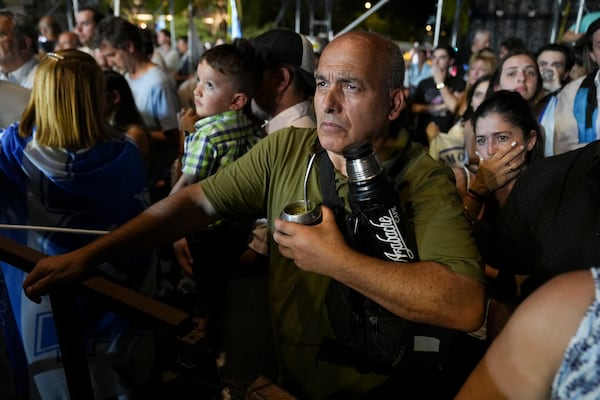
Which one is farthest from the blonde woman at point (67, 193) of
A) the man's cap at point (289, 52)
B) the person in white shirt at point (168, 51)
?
the person in white shirt at point (168, 51)

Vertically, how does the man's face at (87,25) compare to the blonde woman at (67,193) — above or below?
above

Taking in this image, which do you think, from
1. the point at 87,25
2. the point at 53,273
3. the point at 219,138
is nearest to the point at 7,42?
the point at 87,25

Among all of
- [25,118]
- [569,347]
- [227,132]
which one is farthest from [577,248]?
[25,118]

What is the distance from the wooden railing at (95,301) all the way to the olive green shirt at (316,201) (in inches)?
13.8

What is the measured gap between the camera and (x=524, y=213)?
5.05 ft

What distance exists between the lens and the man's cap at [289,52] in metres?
2.58

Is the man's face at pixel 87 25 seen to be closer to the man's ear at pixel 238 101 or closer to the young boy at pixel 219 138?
the young boy at pixel 219 138

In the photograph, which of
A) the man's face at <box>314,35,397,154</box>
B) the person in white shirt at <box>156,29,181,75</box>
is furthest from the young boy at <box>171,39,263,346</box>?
the person in white shirt at <box>156,29,181,75</box>

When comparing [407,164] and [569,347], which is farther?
[407,164]

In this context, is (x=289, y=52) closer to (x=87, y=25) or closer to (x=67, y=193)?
(x=67, y=193)

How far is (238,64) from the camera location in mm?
2443

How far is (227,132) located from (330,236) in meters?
1.26

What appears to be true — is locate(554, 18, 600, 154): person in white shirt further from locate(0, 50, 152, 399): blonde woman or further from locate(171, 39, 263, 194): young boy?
locate(0, 50, 152, 399): blonde woman

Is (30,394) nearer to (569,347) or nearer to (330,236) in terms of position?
(330,236)
